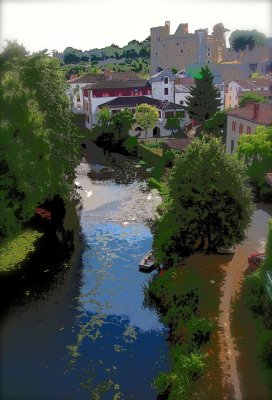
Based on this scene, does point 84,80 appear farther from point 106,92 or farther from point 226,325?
point 226,325

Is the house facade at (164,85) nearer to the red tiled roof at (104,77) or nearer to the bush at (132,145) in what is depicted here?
the red tiled roof at (104,77)

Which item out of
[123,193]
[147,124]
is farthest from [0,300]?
[147,124]

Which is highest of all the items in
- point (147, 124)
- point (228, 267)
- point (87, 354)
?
point (147, 124)

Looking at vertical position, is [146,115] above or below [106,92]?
below

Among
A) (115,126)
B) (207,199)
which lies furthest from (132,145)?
(207,199)

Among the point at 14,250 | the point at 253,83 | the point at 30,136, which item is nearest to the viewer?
the point at 14,250

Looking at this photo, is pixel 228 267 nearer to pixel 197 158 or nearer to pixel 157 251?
pixel 157 251

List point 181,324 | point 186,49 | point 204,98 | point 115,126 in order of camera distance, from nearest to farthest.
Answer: point 181,324 → point 115,126 → point 204,98 → point 186,49
